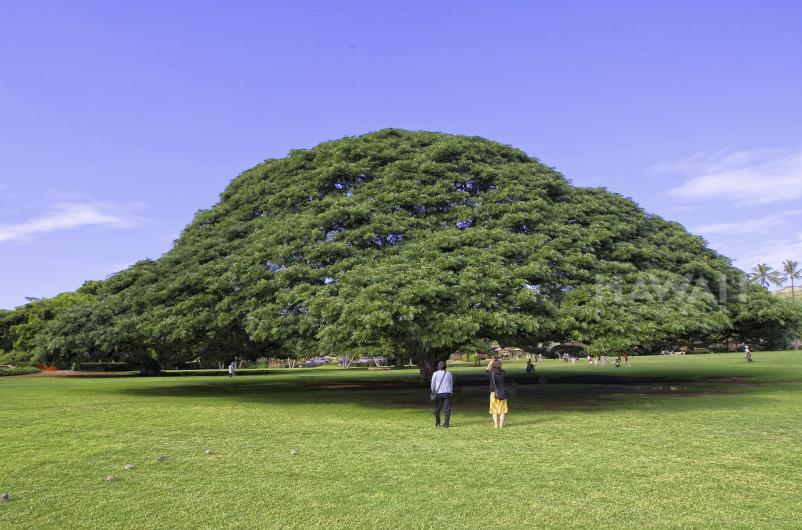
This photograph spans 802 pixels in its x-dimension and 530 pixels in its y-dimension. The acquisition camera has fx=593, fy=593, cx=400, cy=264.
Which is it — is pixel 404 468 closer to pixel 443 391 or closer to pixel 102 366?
pixel 443 391

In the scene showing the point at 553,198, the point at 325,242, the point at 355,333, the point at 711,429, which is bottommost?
the point at 711,429

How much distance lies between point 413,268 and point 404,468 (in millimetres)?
8375

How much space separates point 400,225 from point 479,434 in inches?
355

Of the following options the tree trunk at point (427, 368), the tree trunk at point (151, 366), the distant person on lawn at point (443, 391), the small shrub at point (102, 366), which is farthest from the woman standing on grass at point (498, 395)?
the small shrub at point (102, 366)

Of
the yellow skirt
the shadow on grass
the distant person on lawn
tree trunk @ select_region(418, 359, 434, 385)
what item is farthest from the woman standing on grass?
tree trunk @ select_region(418, 359, 434, 385)

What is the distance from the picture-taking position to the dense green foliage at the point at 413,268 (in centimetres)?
1705

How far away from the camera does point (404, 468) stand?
32.3 ft

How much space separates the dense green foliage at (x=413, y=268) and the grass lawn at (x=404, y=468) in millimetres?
2684

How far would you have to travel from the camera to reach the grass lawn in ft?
23.7

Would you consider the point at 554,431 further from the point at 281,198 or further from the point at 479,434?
the point at 281,198

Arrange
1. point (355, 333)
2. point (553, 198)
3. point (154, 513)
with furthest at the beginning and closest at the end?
point (553, 198)
point (355, 333)
point (154, 513)

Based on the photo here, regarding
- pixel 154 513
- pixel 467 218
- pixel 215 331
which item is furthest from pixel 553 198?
pixel 154 513

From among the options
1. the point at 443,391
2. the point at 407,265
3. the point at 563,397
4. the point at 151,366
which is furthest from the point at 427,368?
the point at 151,366

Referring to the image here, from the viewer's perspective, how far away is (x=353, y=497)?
8.02 meters
